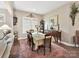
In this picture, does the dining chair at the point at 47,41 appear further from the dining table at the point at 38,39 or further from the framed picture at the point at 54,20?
the framed picture at the point at 54,20

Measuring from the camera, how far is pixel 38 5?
353 centimetres

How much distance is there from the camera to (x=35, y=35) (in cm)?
365

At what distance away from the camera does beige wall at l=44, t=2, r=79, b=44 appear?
369 centimetres

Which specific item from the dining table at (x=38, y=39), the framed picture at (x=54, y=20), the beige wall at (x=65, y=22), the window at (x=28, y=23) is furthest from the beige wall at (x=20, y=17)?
the framed picture at (x=54, y=20)

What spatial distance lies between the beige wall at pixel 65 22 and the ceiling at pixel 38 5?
0.60 ft

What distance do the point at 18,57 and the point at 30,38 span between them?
112 centimetres

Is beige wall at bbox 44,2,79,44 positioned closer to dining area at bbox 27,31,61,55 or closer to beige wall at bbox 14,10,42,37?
beige wall at bbox 14,10,42,37

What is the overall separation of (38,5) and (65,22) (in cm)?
121

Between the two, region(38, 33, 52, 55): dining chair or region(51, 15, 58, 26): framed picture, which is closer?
region(38, 33, 52, 55): dining chair

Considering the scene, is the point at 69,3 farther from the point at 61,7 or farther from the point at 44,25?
the point at 44,25

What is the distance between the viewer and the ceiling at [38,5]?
3.29 m

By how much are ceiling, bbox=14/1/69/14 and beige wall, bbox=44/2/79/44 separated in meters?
0.18

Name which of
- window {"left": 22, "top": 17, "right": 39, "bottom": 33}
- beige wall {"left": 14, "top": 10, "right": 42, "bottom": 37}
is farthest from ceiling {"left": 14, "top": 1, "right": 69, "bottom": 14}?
window {"left": 22, "top": 17, "right": 39, "bottom": 33}

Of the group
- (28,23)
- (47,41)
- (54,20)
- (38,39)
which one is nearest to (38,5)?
(28,23)
